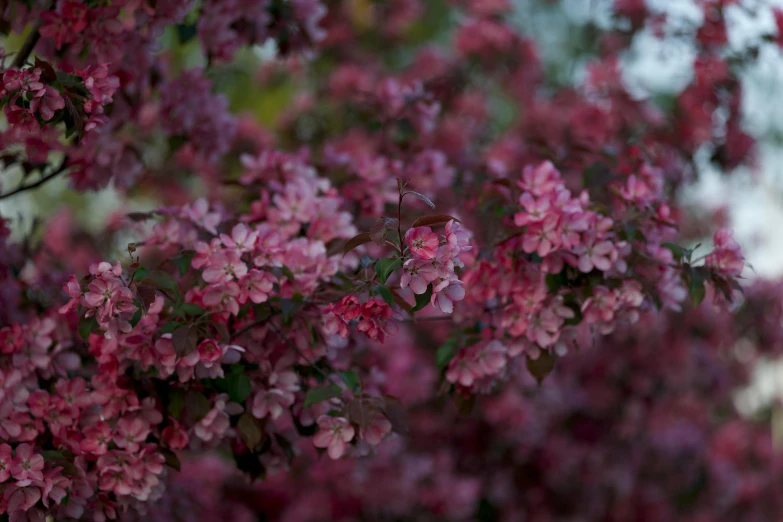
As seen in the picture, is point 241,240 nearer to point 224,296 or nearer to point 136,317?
point 224,296

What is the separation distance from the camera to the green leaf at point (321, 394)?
5.41ft

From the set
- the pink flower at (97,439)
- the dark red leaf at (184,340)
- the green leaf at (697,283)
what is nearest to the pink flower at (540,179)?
the green leaf at (697,283)

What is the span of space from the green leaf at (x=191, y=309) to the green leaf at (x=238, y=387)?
0.47ft

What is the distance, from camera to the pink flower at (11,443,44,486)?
1.57 m

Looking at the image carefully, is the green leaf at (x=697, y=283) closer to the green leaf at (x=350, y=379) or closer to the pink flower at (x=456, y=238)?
the pink flower at (x=456, y=238)

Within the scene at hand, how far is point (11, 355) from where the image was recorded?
1.84 metres

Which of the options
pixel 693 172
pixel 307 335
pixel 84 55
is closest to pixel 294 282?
pixel 307 335

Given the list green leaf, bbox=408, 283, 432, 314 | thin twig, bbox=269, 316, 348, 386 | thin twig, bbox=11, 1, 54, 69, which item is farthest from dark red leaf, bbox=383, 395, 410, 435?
thin twig, bbox=11, 1, 54, 69

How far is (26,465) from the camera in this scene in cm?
159

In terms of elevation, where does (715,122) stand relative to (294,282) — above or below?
below

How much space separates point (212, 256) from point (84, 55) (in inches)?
28.5

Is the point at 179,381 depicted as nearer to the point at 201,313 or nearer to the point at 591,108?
the point at 201,313

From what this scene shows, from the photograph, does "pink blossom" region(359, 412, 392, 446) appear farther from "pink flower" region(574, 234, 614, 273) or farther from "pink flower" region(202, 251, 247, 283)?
"pink flower" region(574, 234, 614, 273)

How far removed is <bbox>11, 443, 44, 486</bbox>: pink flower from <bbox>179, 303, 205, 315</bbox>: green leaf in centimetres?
38
